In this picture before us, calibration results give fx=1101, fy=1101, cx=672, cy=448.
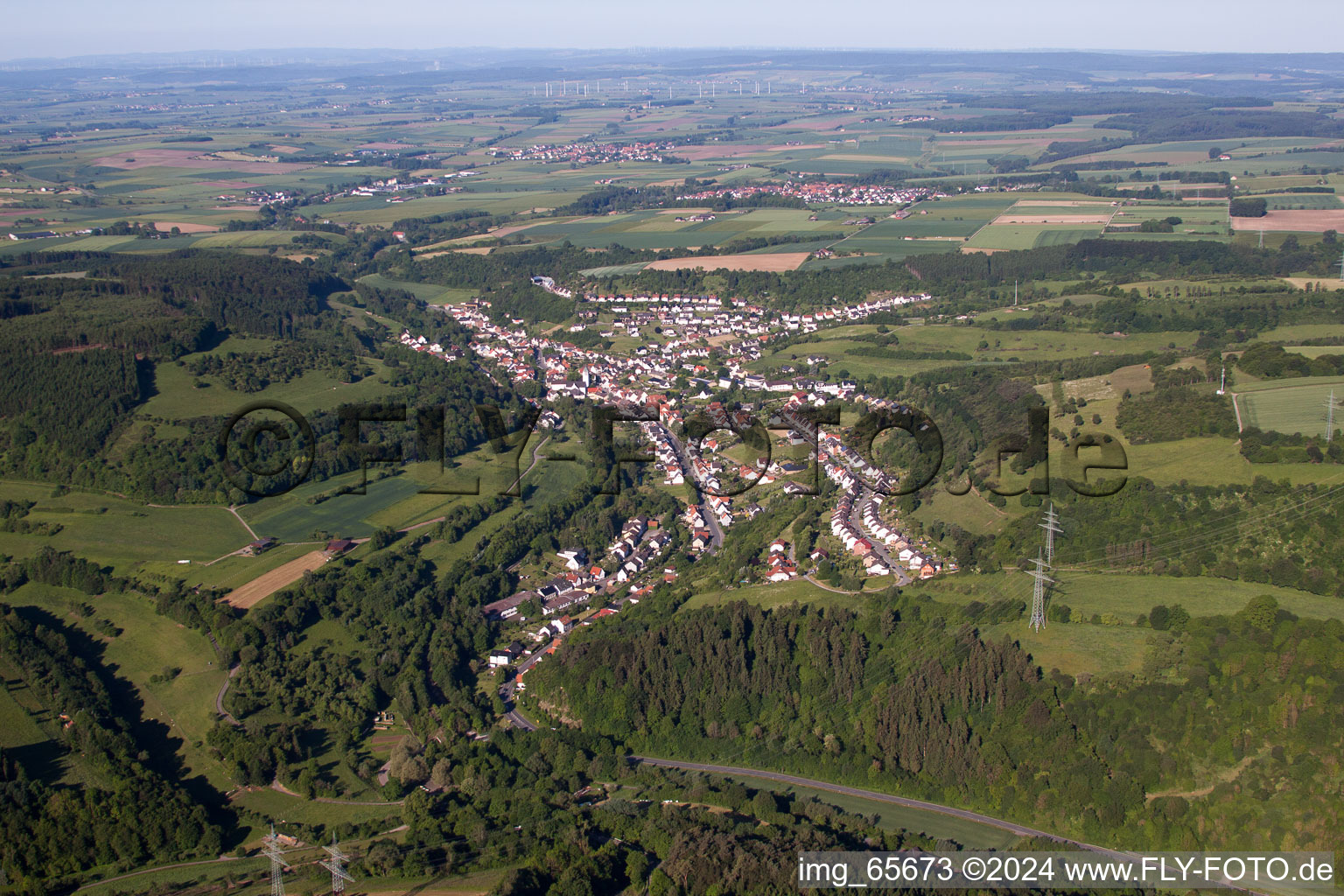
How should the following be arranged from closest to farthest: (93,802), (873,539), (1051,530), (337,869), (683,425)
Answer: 1. (337,869)
2. (93,802)
3. (1051,530)
4. (873,539)
5. (683,425)

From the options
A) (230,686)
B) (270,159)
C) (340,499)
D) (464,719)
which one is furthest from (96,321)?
(270,159)

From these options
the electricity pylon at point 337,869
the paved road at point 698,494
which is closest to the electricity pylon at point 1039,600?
the paved road at point 698,494

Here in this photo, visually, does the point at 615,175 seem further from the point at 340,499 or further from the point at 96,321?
the point at 340,499

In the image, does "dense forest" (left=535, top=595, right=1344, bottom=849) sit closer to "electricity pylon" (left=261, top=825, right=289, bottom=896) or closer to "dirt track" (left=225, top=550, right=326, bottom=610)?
"electricity pylon" (left=261, top=825, right=289, bottom=896)

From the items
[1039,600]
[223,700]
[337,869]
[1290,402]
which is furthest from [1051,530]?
[223,700]

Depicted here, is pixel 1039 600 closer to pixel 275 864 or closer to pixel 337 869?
pixel 337 869
